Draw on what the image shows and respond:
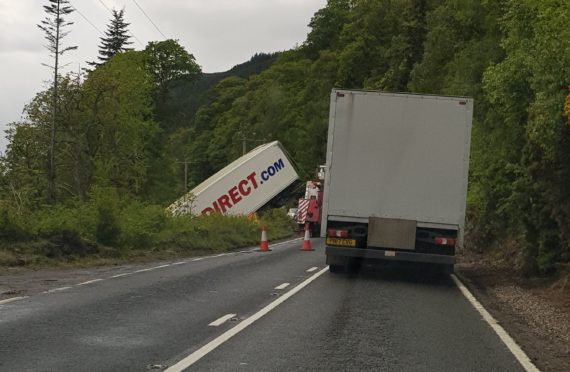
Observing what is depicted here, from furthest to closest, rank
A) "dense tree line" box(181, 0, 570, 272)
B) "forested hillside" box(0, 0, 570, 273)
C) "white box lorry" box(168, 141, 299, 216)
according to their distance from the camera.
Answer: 1. "white box lorry" box(168, 141, 299, 216)
2. "forested hillside" box(0, 0, 570, 273)
3. "dense tree line" box(181, 0, 570, 272)

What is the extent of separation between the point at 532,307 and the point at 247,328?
5.71 m

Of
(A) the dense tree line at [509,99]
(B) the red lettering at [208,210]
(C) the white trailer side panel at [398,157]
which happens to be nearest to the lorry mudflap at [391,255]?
(C) the white trailer side panel at [398,157]

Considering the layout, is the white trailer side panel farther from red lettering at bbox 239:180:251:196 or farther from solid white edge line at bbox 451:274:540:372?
red lettering at bbox 239:180:251:196

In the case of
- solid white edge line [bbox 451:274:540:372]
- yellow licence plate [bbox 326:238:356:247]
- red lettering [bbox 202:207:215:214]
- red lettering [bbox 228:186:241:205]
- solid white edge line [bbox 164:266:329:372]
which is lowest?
solid white edge line [bbox 164:266:329:372]

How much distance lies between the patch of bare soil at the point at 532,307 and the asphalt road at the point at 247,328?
1.35ft

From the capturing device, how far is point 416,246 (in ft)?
48.1

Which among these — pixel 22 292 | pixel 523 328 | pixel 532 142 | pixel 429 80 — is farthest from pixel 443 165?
pixel 429 80

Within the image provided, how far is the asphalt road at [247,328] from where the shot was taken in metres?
6.97

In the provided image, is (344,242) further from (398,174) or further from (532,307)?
(532,307)

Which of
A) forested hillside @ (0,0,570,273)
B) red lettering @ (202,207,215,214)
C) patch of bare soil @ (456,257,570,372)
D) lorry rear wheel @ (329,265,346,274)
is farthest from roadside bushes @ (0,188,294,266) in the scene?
patch of bare soil @ (456,257,570,372)

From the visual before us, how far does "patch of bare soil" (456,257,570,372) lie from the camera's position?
8.22 meters

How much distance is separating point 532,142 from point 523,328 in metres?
7.18

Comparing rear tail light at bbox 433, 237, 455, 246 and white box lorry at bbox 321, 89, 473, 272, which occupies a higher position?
white box lorry at bbox 321, 89, 473, 272

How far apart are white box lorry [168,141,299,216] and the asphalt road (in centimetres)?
2029
